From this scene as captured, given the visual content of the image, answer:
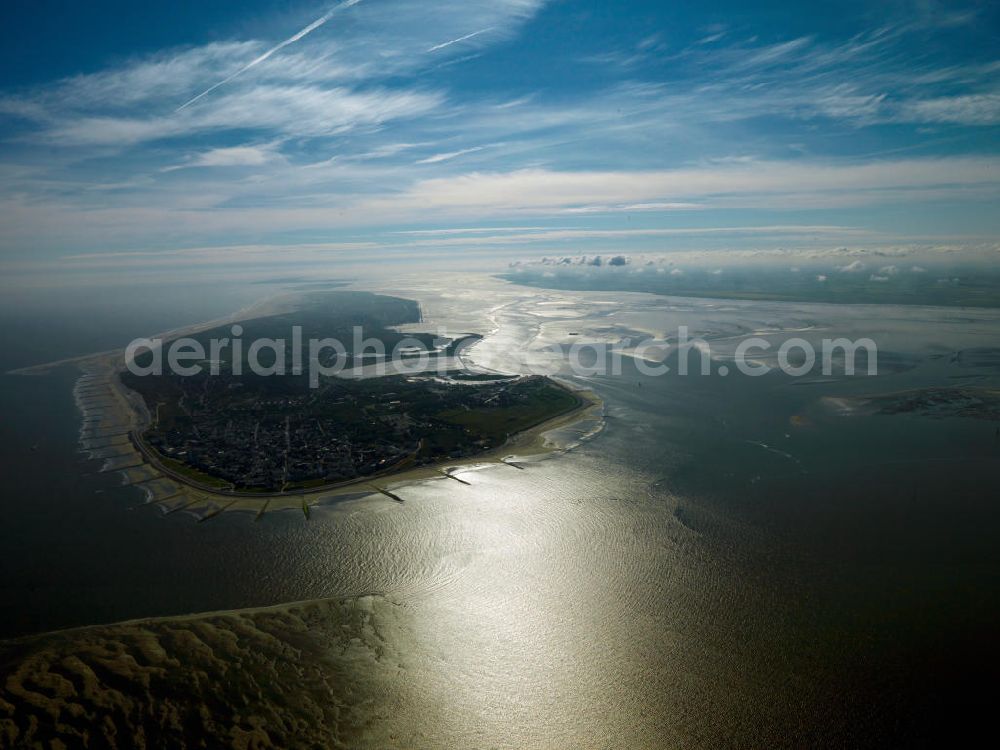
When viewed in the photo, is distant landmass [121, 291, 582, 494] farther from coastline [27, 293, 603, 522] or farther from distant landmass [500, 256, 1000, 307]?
distant landmass [500, 256, 1000, 307]

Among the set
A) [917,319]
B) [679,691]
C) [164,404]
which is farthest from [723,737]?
[917,319]

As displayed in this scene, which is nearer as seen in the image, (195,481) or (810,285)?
(195,481)

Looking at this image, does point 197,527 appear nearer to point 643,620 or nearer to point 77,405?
point 643,620

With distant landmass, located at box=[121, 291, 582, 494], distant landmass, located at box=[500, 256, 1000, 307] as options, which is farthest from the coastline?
distant landmass, located at box=[500, 256, 1000, 307]

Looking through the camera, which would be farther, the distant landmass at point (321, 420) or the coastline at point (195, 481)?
the distant landmass at point (321, 420)

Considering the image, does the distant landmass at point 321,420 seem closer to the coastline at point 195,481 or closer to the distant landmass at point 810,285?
the coastline at point 195,481

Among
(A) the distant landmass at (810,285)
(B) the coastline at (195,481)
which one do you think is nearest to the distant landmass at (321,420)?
(B) the coastline at (195,481)

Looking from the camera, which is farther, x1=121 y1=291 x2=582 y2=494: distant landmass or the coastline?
x1=121 y1=291 x2=582 y2=494: distant landmass

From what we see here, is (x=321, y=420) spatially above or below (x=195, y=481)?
above

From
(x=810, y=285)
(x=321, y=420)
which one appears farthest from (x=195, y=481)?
(x=810, y=285)

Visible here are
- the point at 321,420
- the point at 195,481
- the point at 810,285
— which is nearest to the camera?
the point at 195,481

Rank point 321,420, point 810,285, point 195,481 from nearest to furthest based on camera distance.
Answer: point 195,481 → point 321,420 → point 810,285

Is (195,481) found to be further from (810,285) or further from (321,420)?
(810,285)
